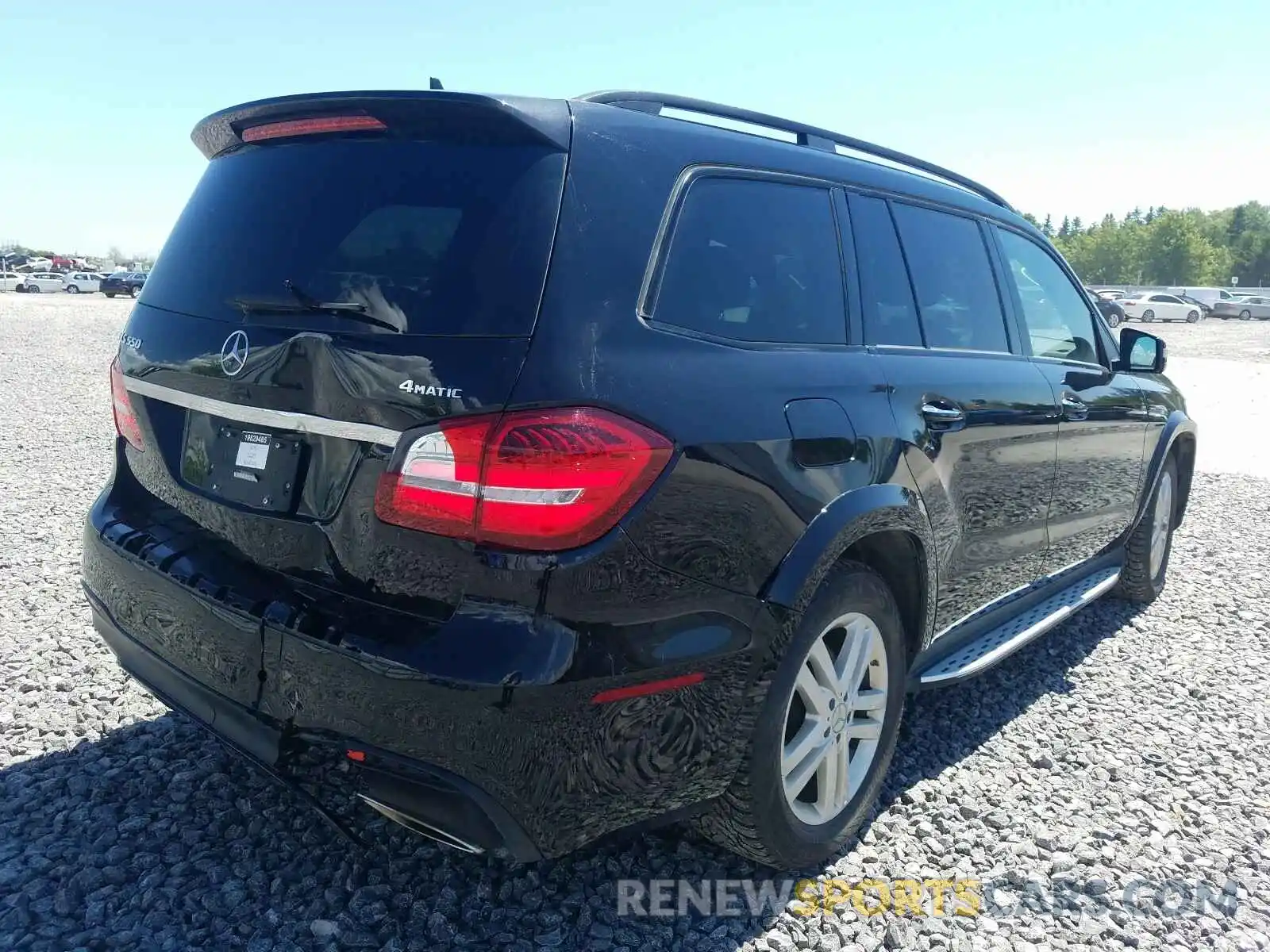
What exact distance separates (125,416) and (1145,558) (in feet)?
15.4

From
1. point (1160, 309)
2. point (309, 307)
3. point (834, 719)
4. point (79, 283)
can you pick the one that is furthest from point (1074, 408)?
point (79, 283)

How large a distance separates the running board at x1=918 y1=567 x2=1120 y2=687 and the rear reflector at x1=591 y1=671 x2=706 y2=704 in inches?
47.8

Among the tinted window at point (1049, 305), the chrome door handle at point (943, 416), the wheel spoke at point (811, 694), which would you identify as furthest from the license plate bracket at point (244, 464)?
the tinted window at point (1049, 305)

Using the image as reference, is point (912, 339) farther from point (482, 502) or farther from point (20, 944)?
point (20, 944)

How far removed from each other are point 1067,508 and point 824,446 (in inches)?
79.1

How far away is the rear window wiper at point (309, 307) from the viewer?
6.36 ft

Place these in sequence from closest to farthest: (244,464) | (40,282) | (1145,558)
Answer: (244,464) → (1145,558) → (40,282)

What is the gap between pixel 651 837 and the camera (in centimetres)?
268

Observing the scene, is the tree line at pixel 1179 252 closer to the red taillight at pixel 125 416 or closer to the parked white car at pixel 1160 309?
the parked white car at pixel 1160 309

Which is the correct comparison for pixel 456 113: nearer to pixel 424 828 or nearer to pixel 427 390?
pixel 427 390

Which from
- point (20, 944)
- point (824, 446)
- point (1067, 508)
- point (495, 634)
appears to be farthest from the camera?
point (1067, 508)

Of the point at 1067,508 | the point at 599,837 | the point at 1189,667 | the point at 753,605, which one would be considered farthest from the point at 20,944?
the point at 1189,667

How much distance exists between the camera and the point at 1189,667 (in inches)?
166

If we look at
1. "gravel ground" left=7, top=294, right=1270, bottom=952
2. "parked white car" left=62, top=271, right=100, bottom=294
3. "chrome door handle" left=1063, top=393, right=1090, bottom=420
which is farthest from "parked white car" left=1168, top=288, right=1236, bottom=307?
"parked white car" left=62, top=271, right=100, bottom=294
